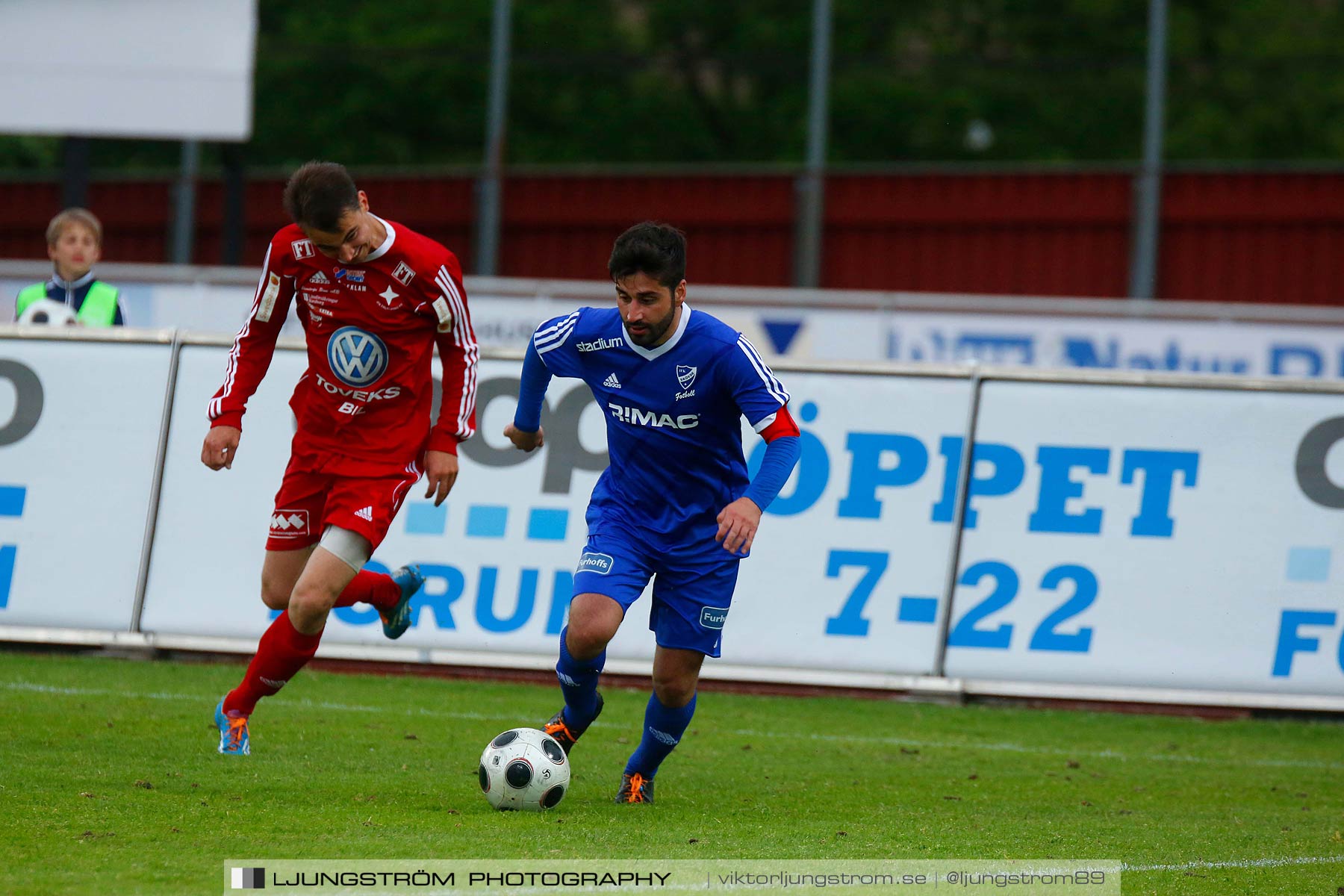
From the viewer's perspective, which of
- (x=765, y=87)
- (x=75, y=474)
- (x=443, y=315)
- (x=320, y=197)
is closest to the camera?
(x=320, y=197)

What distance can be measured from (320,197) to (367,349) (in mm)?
688

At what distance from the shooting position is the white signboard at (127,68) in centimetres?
1917

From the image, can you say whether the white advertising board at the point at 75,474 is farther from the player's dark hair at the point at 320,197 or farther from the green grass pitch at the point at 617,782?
the player's dark hair at the point at 320,197

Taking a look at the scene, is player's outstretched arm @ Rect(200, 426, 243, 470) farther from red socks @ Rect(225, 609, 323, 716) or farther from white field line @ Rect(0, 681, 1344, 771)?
white field line @ Rect(0, 681, 1344, 771)

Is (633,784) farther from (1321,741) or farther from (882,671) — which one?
(1321,741)

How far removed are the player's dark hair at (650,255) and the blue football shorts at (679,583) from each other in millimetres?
976

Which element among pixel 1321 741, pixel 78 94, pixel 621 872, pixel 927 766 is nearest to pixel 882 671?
pixel 927 766

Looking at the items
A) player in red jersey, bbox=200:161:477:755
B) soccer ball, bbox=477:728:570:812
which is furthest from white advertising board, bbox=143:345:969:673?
soccer ball, bbox=477:728:570:812

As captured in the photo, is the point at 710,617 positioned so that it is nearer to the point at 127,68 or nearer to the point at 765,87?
Result: the point at 127,68

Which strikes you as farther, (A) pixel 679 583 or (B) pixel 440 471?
(B) pixel 440 471

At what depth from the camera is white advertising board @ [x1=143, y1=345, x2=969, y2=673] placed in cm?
909

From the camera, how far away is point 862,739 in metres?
8.09

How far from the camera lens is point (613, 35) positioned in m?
40.9

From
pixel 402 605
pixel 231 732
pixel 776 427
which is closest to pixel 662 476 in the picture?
pixel 776 427
